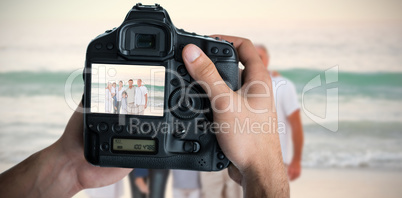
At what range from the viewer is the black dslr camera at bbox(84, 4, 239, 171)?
94 centimetres

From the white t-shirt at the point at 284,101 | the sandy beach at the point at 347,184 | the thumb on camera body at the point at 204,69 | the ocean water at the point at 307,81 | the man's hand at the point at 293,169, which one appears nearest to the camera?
the thumb on camera body at the point at 204,69

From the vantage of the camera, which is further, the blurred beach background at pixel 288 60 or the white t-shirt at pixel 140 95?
the blurred beach background at pixel 288 60

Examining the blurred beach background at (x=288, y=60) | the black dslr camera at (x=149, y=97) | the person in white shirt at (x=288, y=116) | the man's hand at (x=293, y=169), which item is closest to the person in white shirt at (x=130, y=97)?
the black dslr camera at (x=149, y=97)

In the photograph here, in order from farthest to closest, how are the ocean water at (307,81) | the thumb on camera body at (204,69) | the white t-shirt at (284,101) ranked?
the ocean water at (307,81), the white t-shirt at (284,101), the thumb on camera body at (204,69)

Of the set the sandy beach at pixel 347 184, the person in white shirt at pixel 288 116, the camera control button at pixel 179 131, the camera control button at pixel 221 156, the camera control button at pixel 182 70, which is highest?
the camera control button at pixel 182 70

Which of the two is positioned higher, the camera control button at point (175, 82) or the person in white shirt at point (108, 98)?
the camera control button at point (175, 82)

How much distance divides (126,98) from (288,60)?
5.40 m

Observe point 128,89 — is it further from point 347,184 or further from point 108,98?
point 347,184

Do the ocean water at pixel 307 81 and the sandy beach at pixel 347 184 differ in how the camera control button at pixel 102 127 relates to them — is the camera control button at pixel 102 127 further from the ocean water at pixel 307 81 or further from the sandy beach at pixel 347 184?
the ocean water at pixel 307 81

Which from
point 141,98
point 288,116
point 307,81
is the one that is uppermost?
point 141,98

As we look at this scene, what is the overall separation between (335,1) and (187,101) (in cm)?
574

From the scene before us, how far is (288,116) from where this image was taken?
10.8ft

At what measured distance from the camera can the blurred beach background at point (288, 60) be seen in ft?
17.8

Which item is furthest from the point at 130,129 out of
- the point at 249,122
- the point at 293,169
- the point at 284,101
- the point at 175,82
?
the point at 293,169
